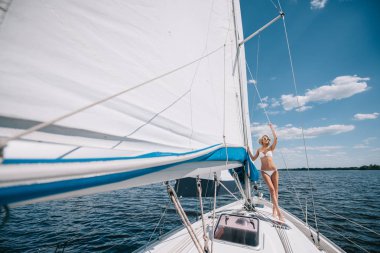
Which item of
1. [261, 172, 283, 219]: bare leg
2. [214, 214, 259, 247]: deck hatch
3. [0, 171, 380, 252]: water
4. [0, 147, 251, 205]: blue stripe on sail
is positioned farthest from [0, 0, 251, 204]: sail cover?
[0, 171, 380, 252]: water

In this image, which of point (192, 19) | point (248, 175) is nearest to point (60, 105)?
point (192, 19)

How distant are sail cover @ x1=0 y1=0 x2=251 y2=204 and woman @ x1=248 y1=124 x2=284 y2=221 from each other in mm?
1444

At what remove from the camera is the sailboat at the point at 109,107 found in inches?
32.5

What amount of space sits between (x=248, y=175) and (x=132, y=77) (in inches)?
115

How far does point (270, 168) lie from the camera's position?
11.5 ft

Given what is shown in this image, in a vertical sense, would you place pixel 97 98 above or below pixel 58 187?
above

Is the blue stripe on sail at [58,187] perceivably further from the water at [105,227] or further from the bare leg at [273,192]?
the water at [105,227]

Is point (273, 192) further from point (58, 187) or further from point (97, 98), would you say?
point (58, 187)

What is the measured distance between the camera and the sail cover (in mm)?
815

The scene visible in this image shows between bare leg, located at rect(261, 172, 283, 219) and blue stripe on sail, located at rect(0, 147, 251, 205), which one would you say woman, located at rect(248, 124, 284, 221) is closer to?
bare leg, located at rect(261, 172, 283, 219)

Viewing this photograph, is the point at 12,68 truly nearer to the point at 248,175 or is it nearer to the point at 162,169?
the point at 162,169

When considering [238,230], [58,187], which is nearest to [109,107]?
[58,187]

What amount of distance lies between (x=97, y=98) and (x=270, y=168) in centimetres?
326

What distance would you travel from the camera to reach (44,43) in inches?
43.0
